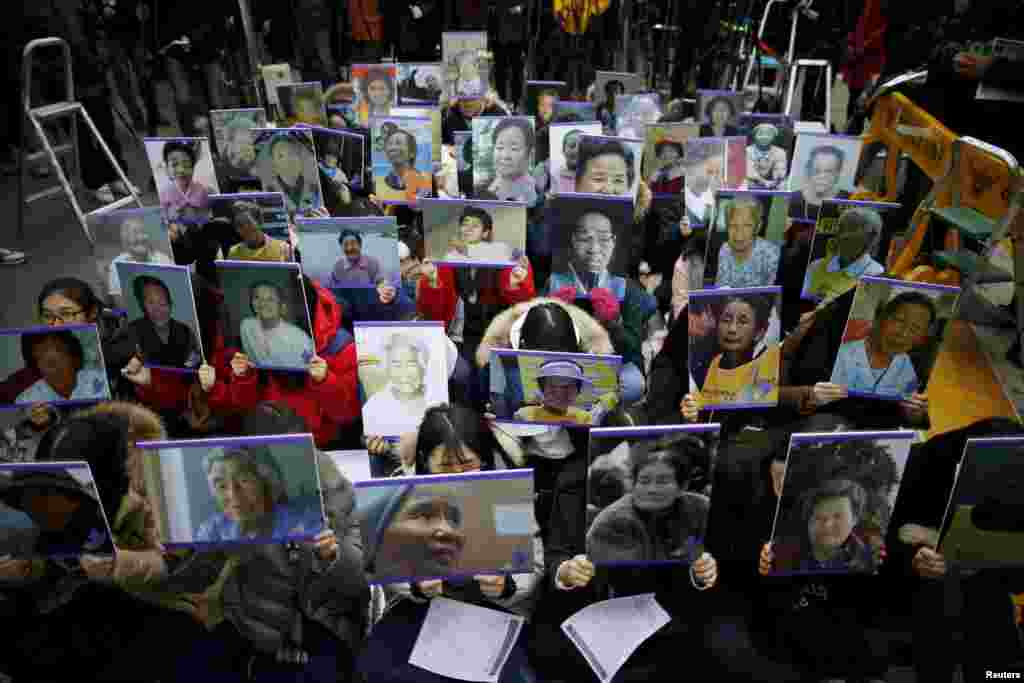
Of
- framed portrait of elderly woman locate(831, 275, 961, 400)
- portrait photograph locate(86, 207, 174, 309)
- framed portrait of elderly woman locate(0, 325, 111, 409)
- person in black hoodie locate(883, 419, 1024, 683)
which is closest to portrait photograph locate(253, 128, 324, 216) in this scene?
portrait photograph locate(86, 207, 174, 309)

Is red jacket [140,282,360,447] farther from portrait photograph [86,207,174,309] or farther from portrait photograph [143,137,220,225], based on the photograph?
portrait photograph [143,137,220,225]

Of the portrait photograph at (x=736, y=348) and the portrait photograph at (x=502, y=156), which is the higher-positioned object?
the portrait photograph at (x=502, y=156)

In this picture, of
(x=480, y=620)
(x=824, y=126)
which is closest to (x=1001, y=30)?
(x=824, y=126)

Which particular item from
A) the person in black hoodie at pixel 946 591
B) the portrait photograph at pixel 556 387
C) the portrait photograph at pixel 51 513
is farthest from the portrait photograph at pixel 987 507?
the portrait photograph at pixel 51 513

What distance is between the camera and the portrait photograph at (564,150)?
13.6ft

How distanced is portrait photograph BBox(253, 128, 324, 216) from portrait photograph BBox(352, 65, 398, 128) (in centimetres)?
138

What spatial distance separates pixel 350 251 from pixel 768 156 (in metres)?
2.72

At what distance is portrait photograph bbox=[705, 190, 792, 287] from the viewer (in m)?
3.16

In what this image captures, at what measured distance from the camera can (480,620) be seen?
6.38ft

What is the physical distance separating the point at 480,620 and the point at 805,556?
0.92m

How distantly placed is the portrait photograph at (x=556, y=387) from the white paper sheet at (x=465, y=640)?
60 cm

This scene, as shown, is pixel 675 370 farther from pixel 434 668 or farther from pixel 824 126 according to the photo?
pixel 824 126

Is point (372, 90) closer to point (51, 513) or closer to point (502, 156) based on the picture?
point (502, 156)

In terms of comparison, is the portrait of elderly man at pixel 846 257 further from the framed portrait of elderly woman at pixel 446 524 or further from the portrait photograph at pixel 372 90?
the portrait photograph at pixel 372 90
